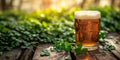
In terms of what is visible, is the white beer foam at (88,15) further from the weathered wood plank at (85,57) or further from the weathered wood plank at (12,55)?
the weathered wood plank at (12,55)

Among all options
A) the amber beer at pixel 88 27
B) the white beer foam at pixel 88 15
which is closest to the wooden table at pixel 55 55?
the amber beer at pixel 88 27

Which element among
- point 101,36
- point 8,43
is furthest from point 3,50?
point 101,36

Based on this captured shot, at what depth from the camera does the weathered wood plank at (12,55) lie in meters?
2.75

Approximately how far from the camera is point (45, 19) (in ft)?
17.0

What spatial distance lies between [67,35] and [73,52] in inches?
35.7

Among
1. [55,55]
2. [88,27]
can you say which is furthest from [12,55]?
[88,27]

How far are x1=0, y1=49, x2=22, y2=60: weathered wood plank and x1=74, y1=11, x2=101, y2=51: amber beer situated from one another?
2.16ft

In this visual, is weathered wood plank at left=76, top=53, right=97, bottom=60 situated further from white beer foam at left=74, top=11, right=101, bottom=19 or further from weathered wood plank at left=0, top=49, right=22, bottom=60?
weathered wood plank at left=0, top=49, right=22, bottom=60

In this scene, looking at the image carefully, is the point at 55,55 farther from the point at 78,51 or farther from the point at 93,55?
the point at 93,55

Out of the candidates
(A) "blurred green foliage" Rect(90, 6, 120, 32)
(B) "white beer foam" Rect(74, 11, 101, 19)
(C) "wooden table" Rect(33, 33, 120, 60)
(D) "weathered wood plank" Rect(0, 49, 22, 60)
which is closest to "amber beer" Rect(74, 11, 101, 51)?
(B) "white beer foam" Rect(74, 11, 101, 19)

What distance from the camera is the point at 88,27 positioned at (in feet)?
9.25

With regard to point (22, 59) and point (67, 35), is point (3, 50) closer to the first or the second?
point (22, 59)

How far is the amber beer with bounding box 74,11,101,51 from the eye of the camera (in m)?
2.79

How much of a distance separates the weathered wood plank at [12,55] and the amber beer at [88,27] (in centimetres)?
66
